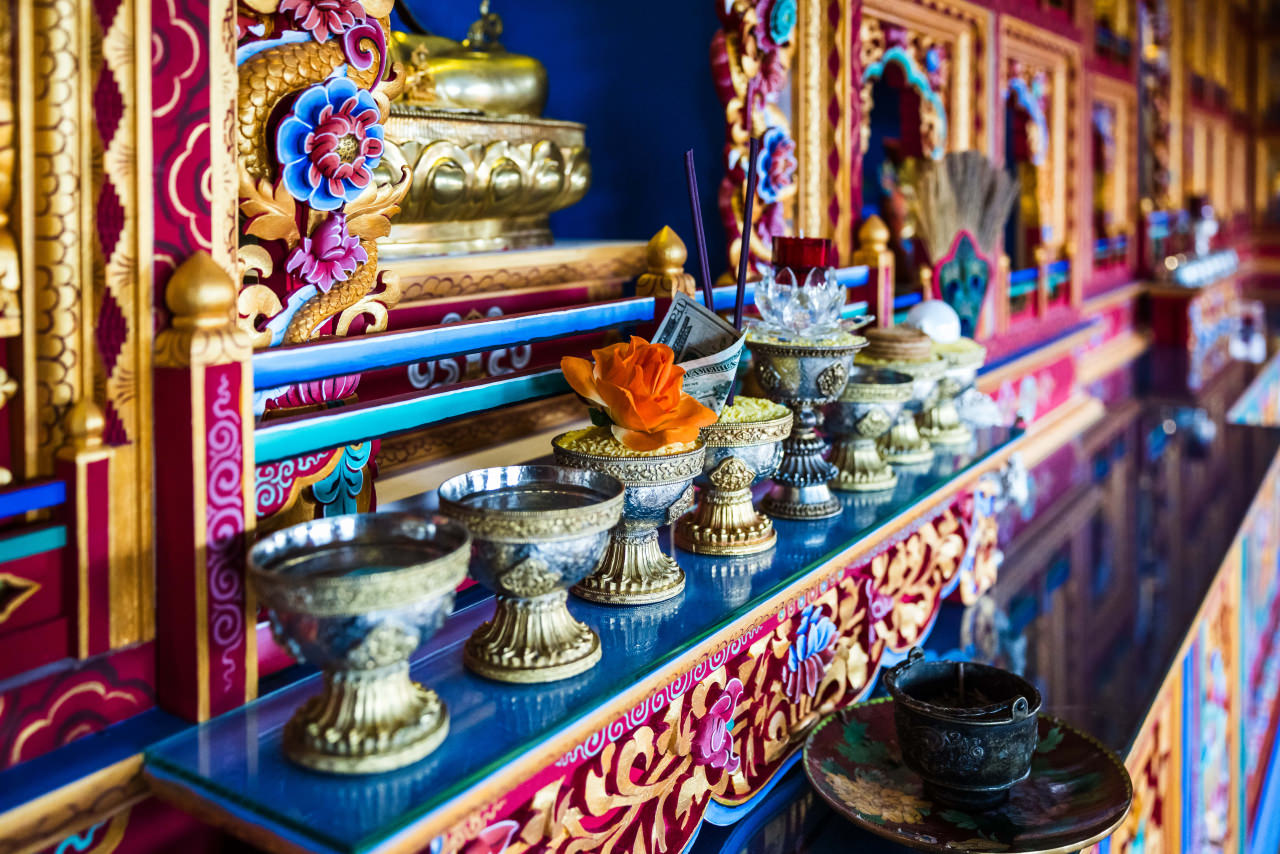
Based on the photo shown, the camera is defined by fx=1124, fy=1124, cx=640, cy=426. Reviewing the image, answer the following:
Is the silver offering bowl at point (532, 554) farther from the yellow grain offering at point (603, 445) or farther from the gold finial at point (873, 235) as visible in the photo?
the gold finial at point (873, 235)

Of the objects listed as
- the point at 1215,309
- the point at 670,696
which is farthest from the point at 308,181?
the point at 1215,309

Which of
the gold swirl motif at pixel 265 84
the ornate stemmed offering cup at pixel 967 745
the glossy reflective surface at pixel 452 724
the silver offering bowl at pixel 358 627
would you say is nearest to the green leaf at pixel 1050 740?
the ornate stemmed offering cup at pixel 967 745

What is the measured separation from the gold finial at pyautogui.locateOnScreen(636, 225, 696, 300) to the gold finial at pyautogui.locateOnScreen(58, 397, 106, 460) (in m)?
0.66

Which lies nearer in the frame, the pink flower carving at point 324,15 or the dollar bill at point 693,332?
the pink flower carving at point 324,15

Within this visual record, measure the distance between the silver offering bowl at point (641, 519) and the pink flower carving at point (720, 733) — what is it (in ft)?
0.35

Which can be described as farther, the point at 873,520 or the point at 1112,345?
the point at 1112,345

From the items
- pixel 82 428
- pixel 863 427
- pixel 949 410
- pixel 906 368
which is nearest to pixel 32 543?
pixel 82 428

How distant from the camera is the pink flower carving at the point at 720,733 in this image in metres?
0.95

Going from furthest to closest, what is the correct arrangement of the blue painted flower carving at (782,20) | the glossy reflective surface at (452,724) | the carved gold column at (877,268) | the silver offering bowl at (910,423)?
the carved gold column at (877,268) → the blue painted flower carving at (782,20) → the silver offering bowl at (910,423) → the glossy reflective surface at (452,724)

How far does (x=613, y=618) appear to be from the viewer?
90 centimetres

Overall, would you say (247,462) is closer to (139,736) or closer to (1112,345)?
(139,736)

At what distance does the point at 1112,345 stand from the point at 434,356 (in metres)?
3.75

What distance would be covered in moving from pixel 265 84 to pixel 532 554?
0.37 meters

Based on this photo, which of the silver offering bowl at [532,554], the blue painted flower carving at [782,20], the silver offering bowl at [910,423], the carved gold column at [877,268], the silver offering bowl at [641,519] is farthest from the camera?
the carved gold column at [877,268]
